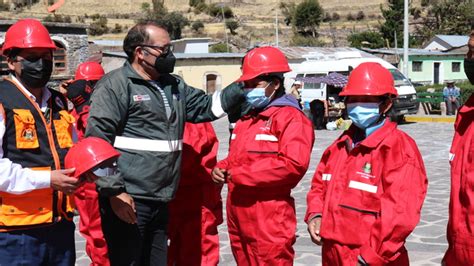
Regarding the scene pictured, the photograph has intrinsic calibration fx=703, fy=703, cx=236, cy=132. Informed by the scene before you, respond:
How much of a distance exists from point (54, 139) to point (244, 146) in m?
Answer: 1.34

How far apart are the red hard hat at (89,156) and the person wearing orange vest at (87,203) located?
195 centimetres

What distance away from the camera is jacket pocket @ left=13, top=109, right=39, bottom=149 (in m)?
3.92

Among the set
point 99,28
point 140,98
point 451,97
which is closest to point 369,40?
point 99,28

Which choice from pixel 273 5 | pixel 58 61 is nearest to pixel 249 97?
pixel 58 61

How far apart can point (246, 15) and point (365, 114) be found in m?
92.3

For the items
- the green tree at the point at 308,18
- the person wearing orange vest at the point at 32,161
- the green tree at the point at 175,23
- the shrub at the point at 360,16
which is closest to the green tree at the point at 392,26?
the green tree at the point at 308,18

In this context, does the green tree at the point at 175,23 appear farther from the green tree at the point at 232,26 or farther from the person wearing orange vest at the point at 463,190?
the person wearing orange vest at the point at 463,190

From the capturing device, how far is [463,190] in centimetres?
371

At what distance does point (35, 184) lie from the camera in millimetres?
3838

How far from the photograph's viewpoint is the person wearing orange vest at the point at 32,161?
3.84 metres

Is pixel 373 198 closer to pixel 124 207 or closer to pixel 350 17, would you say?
pixel 124 207

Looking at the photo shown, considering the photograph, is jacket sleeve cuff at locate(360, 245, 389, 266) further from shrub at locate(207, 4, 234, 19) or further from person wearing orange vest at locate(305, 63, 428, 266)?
shrub at locate(207, 4, 234, 19)

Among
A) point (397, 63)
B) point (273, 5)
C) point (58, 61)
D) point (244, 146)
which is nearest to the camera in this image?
point (244, 146)

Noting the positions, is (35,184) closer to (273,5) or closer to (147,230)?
(147,230)
